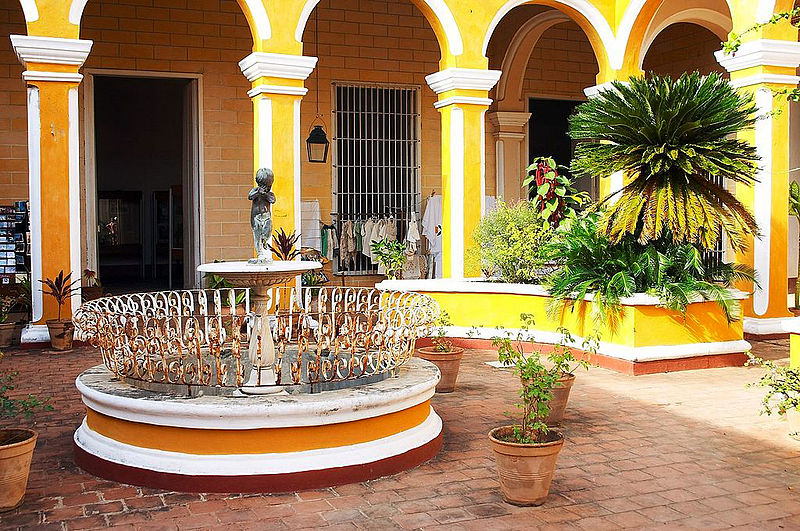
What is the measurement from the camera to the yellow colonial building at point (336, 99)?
31.5ft

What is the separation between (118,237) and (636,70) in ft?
47.9

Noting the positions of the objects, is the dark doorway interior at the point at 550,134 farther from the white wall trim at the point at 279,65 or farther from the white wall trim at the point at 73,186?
the white wall trim at the point at 73,186

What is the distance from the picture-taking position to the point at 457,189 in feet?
36.6

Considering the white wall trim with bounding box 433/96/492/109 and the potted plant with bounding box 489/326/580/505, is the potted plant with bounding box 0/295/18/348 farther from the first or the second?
the potted plant with bounding box 489/326/580/505

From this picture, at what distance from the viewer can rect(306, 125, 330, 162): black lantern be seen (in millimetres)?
12984

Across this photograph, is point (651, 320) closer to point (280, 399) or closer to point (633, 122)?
point (633, 122)

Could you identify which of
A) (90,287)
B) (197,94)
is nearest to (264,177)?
(90,287)

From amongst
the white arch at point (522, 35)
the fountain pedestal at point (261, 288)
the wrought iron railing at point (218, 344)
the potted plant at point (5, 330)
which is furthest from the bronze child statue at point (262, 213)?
the white arch at point (522, 35)

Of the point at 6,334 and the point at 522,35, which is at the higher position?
the point at 522,35

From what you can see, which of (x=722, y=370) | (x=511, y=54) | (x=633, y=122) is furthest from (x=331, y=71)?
(x=722, y=370)

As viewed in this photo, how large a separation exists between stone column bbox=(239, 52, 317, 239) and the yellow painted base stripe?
5.47 metres

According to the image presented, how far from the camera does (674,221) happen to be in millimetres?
8180

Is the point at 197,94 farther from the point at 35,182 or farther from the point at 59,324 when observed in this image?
the point at 59,324

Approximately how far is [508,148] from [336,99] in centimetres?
321
